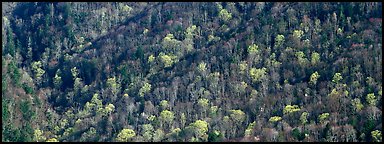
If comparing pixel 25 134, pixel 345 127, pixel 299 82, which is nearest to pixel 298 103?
pixel 299 82

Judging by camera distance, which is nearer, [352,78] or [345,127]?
[345,127]

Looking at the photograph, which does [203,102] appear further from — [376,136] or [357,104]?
[376,136]

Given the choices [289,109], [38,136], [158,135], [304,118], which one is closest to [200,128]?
[158,135]

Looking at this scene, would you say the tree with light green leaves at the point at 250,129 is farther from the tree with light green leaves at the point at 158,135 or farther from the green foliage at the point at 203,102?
the tree with light green leaves at the point at 158,135

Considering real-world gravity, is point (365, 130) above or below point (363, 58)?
A: below

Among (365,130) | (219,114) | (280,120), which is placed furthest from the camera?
(219,114)

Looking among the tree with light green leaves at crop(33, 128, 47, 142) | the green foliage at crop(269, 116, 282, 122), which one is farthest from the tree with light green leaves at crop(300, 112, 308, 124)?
the tree with light green leaves at crop(33, 128, 47, 142)

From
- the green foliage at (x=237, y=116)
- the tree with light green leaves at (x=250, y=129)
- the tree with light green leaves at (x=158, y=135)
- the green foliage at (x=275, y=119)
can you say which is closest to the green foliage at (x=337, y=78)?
the green foliage at (x=275, y=119)

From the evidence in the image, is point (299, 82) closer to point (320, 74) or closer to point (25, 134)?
point (320, 74)
